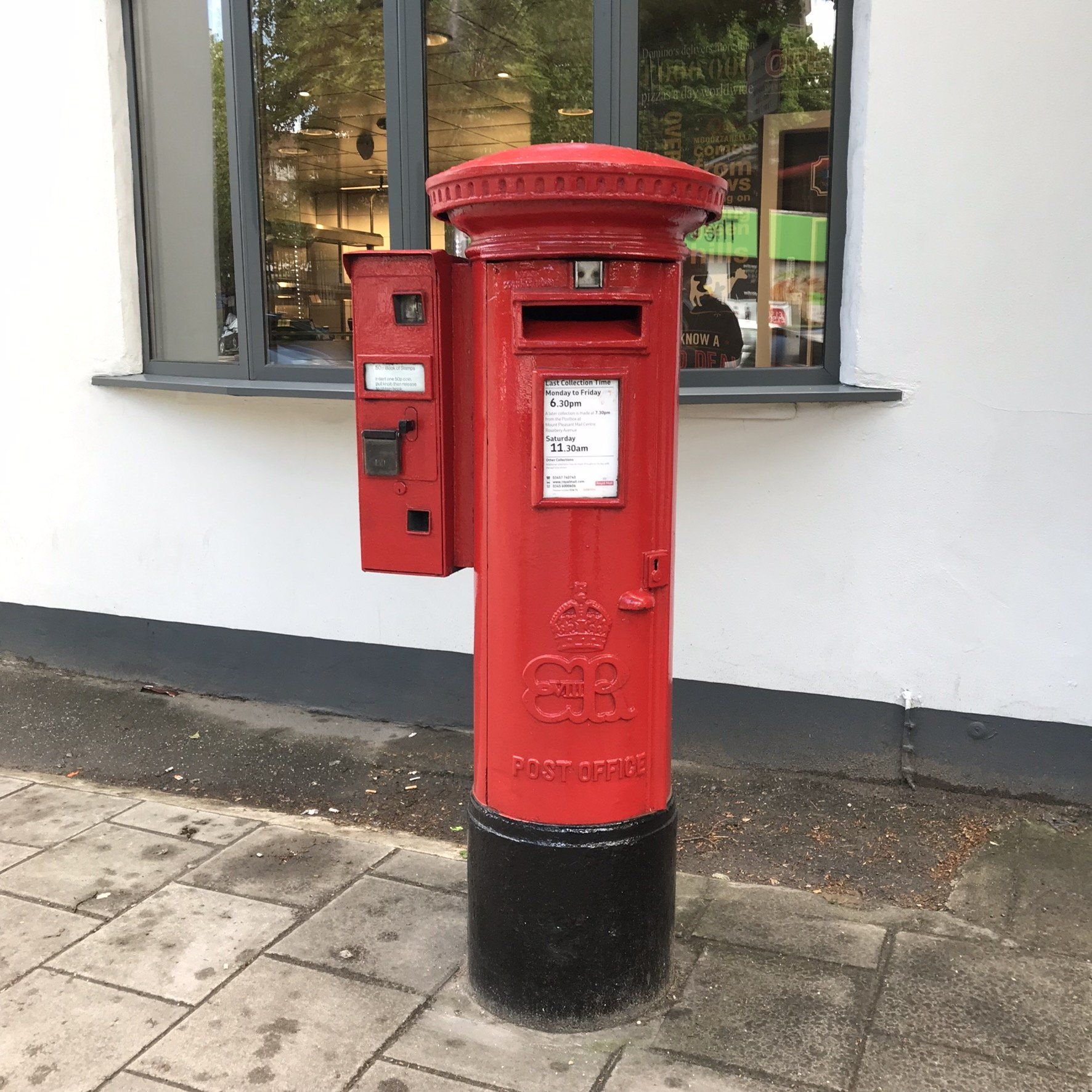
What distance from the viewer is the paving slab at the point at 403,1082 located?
2.48m

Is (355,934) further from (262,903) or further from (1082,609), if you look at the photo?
(1082,609)

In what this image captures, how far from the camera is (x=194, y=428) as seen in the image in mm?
5066

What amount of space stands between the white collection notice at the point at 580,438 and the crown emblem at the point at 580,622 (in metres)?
0.24

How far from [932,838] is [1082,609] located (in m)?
0.96

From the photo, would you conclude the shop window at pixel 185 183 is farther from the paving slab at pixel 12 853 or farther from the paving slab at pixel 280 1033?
the paving slab at pixel 280 1033

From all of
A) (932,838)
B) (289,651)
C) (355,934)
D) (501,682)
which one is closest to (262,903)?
(355,934)

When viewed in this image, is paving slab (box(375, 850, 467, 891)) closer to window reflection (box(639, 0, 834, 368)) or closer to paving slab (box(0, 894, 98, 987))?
paving slab (box(0, 894, 98, 987))

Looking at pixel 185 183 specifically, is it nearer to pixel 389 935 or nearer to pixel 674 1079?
pixel 389 935

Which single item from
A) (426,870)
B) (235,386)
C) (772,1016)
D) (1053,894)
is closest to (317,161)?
(235,386)

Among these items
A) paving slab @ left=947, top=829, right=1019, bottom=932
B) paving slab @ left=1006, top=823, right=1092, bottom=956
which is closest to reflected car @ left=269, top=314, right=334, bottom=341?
paving slab @ left=947, top=829, right=1019, bottom=932

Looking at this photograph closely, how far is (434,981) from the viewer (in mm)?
2908

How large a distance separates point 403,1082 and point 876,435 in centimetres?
265

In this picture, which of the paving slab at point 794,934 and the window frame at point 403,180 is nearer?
the paving slab at point 794,934

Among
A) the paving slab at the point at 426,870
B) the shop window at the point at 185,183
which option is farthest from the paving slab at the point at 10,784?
the shop window at the point at 185,183
